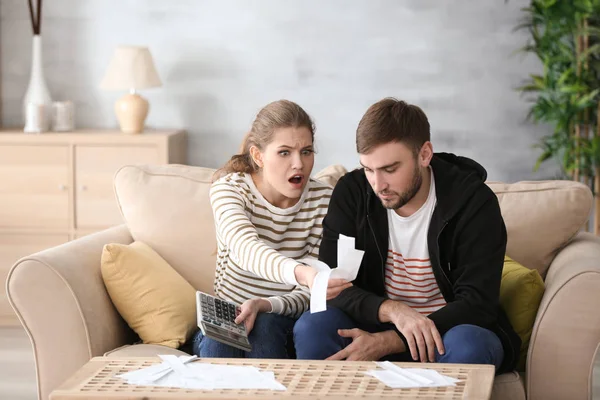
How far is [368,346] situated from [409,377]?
39 centimetres

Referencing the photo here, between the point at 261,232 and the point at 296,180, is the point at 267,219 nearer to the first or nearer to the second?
the point at 261,232

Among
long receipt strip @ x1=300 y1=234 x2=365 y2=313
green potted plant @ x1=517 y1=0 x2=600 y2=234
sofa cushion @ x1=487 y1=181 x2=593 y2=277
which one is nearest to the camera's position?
long receipt strip @ x1=300 y1=234 x2=365 y2=313

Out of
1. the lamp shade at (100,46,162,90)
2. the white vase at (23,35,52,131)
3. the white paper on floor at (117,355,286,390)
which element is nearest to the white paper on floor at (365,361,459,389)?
the white paper on floor at (117,355,286,390)

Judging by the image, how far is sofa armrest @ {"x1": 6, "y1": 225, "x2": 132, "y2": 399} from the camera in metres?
2.48

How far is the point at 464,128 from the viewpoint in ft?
15.9

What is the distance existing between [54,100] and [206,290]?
2.39 m

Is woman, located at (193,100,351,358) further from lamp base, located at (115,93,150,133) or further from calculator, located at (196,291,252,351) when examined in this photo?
lamp base, located at (115,93,150,133)

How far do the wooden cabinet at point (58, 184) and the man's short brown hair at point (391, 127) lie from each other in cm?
225

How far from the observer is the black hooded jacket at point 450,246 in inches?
94.9

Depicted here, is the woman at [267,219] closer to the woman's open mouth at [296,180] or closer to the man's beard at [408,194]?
the woman's open mouth at [296,180]

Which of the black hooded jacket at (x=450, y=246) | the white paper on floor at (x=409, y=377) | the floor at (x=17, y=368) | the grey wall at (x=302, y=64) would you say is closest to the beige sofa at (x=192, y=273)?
the black hooded jacket at (x=450, y=246)

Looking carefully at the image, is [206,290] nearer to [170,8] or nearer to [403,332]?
[403,332]

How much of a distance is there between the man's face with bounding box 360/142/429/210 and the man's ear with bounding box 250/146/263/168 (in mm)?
409

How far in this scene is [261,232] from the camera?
2.71 m
